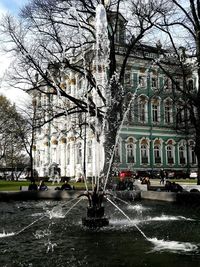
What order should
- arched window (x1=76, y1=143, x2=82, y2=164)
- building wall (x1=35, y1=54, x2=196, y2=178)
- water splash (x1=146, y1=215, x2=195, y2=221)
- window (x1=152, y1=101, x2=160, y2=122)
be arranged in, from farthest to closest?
window (x1=152, y1=101, x2=160, y2=122), arched window (x1=76, y1=143, x2=82, y2=164), building wall (x1=35, y1=54, x2=196, y2=178), water splash (x1=146, y1=215, x2=195, y2=221)

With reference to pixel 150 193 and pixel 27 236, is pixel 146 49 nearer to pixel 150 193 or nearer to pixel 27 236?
pixel 150 193

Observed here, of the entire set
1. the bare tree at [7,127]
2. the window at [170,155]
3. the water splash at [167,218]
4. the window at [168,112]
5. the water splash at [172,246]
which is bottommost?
the water splash at [172,246]

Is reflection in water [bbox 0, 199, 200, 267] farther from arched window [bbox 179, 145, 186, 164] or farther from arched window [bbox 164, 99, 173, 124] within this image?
arched window [bbox 179, 145, 186, 164]

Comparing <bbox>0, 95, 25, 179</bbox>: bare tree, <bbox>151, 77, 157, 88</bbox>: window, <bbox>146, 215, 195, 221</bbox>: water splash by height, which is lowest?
<bbox>146, 215, 195, 221</bbox>: water splash

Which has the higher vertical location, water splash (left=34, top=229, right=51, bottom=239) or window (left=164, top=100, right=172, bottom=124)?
window (left=164, top=100, right=172, bottom=124)

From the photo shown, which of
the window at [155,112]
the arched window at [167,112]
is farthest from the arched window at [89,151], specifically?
the arched window at [167,112]

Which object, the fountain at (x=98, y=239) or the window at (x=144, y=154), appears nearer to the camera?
the fountain at (x=98, y=239)

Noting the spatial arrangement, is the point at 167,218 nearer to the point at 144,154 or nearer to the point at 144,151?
the point at 144,154

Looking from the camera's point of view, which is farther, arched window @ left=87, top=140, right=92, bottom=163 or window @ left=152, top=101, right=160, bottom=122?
window @ left=152, top=101, right=160, bottom=122

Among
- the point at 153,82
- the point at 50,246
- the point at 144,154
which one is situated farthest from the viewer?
the point at 144,154

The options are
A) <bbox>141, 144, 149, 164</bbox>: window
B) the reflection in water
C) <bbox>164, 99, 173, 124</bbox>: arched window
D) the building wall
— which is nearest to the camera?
the reflection in water

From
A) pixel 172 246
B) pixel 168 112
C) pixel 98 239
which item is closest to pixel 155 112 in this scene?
pixel 168 112

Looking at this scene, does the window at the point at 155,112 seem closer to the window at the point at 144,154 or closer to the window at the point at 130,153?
the window at the point at 144,154

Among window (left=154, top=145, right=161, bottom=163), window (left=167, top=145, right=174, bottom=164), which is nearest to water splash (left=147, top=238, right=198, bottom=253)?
window (left=154, top=145, right=161, bottom=163)
